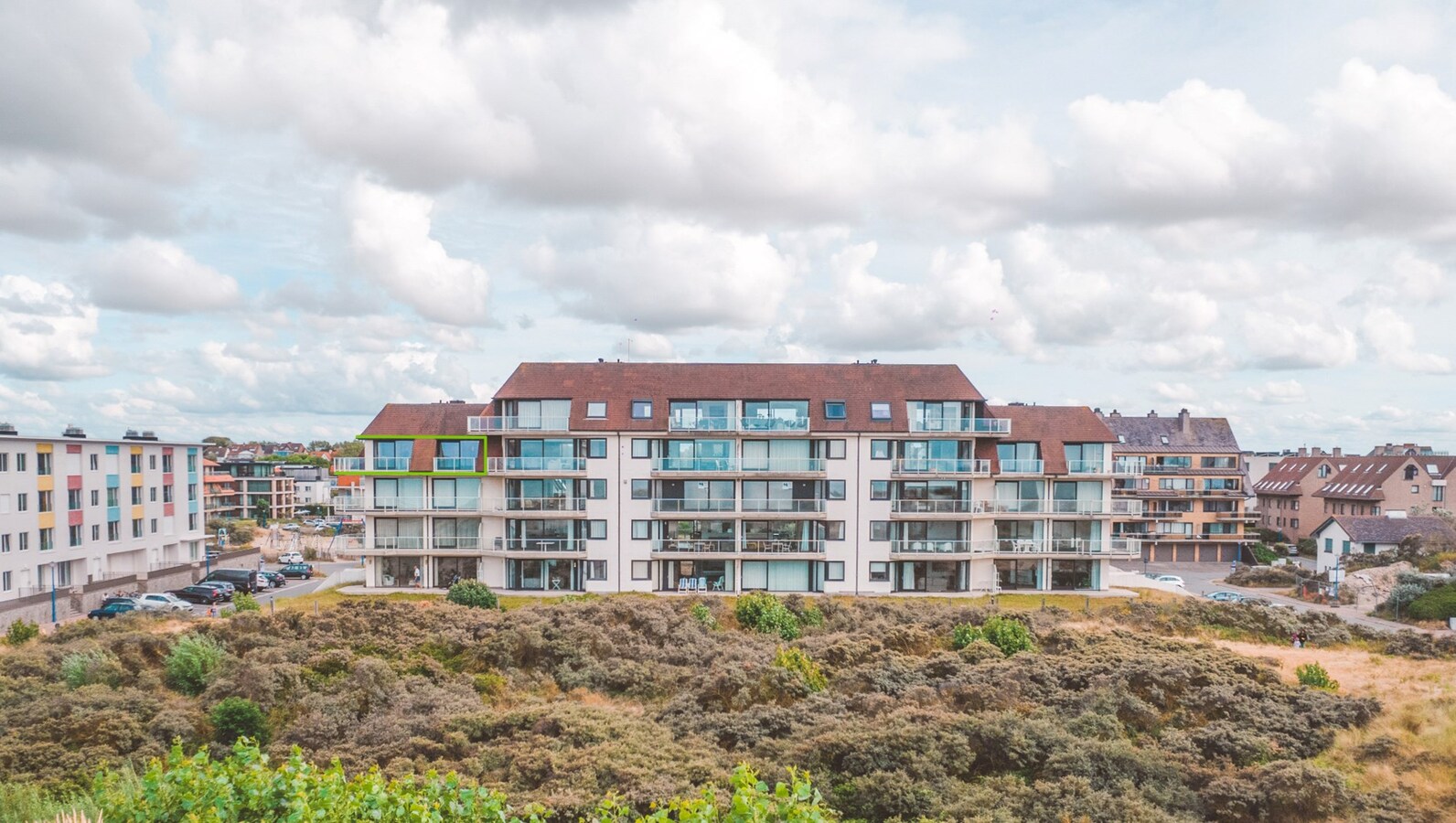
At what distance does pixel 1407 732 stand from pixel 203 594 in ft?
174

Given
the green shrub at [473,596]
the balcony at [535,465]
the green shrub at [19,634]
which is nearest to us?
the green shrub at [19,634]

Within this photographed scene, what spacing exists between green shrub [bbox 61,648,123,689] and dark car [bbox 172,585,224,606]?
86.0 feet

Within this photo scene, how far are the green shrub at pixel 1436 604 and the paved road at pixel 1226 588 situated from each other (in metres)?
1.40

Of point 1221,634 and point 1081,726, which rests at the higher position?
point 1081,726

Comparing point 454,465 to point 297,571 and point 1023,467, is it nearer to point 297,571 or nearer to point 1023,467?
point 297,571

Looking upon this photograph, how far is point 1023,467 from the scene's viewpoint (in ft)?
157

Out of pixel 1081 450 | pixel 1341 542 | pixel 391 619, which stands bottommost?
pixel 1341 542

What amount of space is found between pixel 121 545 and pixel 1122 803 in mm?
59253

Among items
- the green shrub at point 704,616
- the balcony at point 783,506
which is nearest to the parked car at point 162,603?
the green shrub at point 704,616

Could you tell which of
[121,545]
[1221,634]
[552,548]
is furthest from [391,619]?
[121,545]

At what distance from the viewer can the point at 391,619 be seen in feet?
96.4

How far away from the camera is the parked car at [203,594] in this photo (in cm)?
4788

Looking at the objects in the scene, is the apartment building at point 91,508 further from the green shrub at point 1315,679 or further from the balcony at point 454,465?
the green shrub at point 1315,679

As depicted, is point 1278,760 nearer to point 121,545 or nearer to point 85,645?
point 85,645
